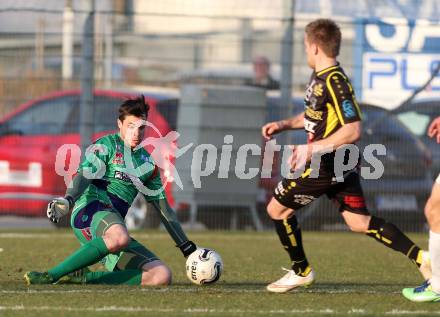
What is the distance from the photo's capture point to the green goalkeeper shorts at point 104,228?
27.7 feet

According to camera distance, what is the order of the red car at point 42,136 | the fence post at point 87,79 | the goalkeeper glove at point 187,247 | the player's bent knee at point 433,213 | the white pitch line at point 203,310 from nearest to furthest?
the white pitch line at point 203,310 → the player's bent knee at point 433,213 → the goalkeeper glove at point 187,247 → the red car at point 42,136 → the fence post at point 87,79

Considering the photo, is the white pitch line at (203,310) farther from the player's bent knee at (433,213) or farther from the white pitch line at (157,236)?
the white pitch line at (157,236)

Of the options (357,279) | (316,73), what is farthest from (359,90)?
(316,73)

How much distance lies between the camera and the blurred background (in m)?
15.6

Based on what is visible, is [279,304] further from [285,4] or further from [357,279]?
[285,4]

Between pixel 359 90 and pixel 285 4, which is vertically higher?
pixel 285 4

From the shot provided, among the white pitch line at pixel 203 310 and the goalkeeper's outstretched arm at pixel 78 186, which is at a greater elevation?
the goalkeeper's outstretched arm at pixel 78 186

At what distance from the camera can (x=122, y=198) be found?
8805 mm

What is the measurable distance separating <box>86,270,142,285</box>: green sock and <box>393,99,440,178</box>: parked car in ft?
27.0

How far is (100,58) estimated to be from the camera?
15.8 meters

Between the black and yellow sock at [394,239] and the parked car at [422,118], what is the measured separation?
7.98 metres

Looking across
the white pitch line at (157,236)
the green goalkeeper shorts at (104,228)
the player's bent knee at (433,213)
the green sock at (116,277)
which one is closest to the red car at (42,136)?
the white pitch line at (157,236)

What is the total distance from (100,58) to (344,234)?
419 centimetres

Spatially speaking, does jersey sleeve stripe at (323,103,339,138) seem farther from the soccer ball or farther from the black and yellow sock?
the soccer ball
